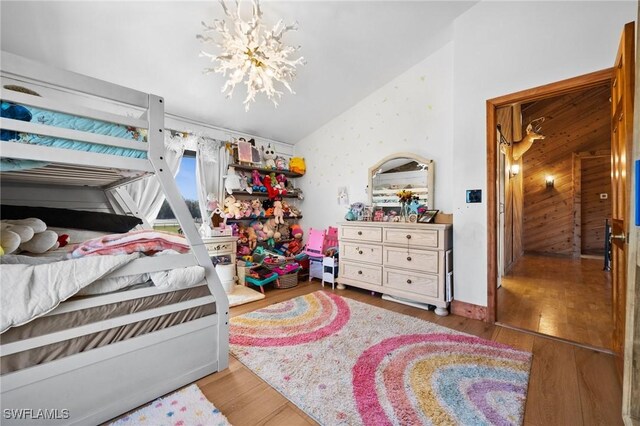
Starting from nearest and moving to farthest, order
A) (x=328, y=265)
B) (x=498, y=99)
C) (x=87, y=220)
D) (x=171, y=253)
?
1. (x=171, y=253)
2. (x=87, y=220)
3. (x=498, y=99)
4. (x=328, y=265)

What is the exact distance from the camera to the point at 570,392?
1.50 metres

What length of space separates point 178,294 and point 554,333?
298cm

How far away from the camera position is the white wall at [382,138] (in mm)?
3057

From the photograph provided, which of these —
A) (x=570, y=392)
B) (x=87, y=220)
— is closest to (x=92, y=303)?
(x=87, y=220)

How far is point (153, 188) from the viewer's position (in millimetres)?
3188

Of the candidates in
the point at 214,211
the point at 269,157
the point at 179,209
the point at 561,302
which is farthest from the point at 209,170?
the point at 561,302

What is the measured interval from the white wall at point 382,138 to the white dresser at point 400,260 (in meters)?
0.60

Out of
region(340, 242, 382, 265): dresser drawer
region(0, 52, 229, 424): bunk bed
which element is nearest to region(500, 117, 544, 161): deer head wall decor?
region(340, 242, 382, 265): dresser drawer

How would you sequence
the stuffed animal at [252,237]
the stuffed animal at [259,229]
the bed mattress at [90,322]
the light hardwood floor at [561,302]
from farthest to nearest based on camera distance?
1. the stuffed animal at [259,229]
2. the stuffed animal at [252,237]
3. the light hardwood floor at [561,302]
4. the bed mattress at [90,322]

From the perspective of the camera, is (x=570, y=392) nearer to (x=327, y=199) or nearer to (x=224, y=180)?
(x=327, y=199)

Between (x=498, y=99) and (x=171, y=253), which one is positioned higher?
(x=498, y=99)

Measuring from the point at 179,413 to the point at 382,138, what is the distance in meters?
3.47

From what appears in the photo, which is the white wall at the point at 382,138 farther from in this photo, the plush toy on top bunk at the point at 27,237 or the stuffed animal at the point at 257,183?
the plush toy on top bunk at the point at 27,237

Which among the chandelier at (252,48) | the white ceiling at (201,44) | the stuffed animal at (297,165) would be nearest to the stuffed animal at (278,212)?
the stuffed animal at (297,165)
